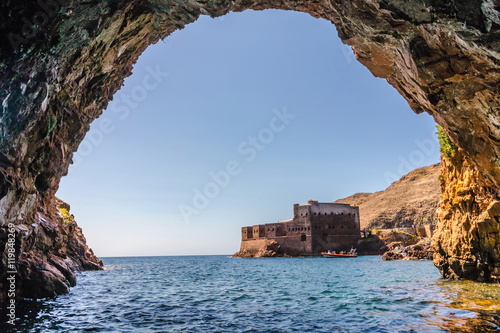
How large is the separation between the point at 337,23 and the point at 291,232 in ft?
217

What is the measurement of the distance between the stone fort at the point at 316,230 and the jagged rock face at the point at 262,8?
56126 mm

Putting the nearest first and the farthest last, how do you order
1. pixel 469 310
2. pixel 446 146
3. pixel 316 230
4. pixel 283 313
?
pixel 469 310, pixel 283 313, pixel 446 146, pixel 316 230

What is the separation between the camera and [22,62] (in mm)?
10547

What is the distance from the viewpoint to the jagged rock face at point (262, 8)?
9625 millimetres

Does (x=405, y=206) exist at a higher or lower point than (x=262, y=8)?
lower

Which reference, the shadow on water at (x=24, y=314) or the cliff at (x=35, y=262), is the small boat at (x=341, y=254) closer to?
the cliff at (x=35, y=262)

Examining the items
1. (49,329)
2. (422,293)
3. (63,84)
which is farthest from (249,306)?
(63,84)

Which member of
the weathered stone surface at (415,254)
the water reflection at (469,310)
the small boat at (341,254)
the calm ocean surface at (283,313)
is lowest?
the small boat at (341,254)

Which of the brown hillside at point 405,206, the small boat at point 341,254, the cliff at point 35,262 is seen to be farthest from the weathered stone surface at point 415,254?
the cliff at point 35,262

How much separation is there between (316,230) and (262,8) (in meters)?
64.0

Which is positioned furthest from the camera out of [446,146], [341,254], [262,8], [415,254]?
[341,254]

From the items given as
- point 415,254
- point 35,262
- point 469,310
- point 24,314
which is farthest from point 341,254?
point 24,314

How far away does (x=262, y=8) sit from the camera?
48.3 feet

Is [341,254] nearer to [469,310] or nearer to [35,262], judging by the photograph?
[469,310]
